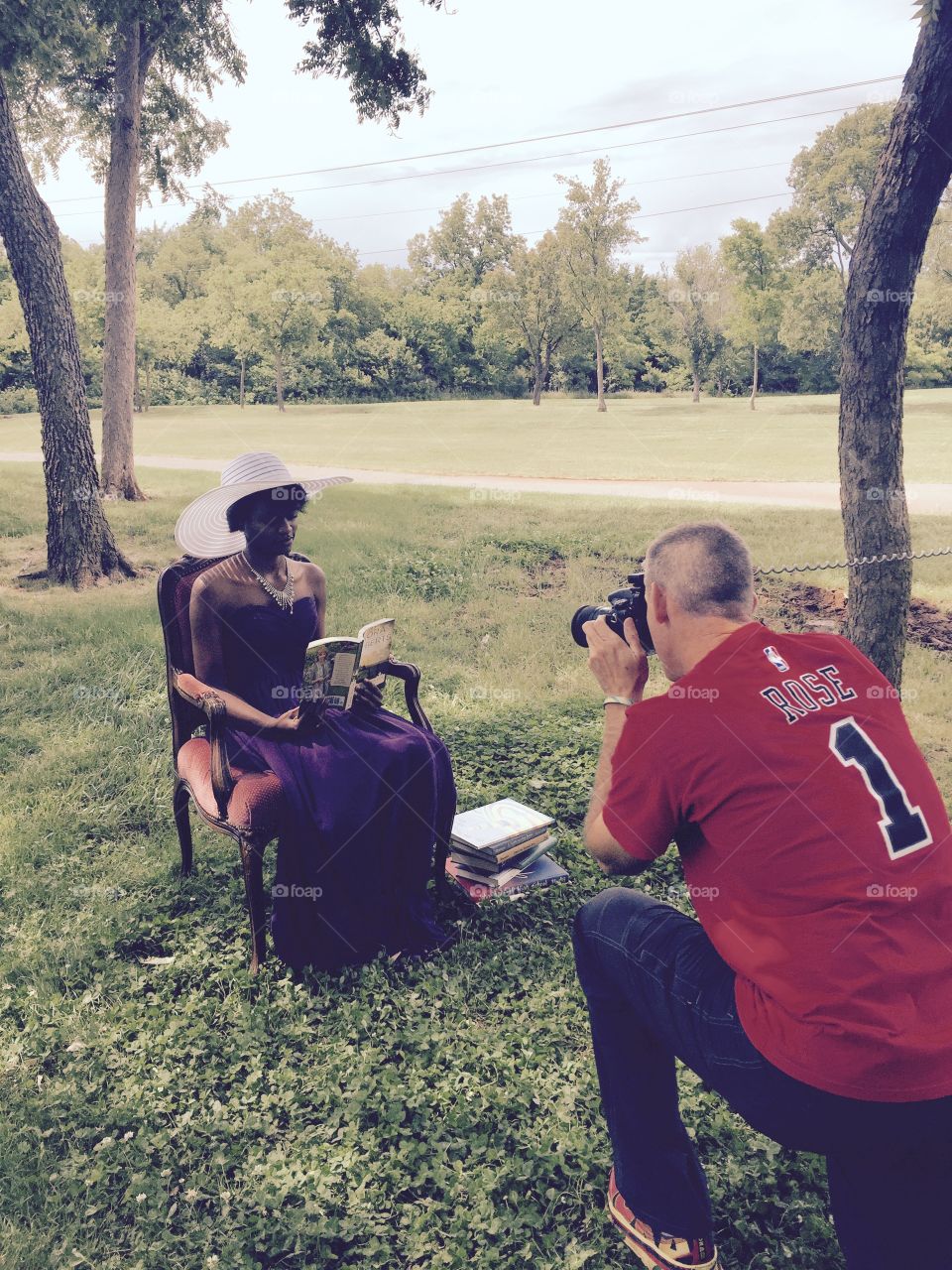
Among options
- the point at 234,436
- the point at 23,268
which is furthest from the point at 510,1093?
the point at 234,436

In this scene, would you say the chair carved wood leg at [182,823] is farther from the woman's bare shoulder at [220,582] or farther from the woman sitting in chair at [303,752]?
the woman's bare shoulder at [220,582]

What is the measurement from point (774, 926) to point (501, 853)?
7.81 feet

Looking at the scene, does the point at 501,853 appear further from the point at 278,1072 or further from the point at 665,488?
the point at 665,488

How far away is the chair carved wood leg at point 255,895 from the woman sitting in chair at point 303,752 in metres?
0.07

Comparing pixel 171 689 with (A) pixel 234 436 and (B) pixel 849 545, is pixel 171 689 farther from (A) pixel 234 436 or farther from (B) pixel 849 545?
(A) pixel 234 436

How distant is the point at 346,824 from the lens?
140 inches

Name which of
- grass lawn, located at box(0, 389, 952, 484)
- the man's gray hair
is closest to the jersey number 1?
the man's gray hair

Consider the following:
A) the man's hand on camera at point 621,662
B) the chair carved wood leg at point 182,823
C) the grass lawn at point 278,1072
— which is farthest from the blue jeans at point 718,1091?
the chair carved wood leg at point 182,823

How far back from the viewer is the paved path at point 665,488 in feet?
48.3

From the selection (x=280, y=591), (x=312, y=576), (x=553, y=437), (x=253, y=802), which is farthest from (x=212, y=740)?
(x=553, y=437)

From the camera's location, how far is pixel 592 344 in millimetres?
52812

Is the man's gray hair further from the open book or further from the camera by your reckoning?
the open book

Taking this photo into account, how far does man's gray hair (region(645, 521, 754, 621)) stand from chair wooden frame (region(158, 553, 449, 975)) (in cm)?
202

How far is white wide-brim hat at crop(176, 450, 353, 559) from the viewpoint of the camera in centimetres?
408
